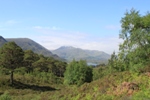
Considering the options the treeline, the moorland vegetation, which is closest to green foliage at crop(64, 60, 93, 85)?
the moorland vegetation

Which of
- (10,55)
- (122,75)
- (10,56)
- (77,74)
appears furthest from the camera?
(77,74)

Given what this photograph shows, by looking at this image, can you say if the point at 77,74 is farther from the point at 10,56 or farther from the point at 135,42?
the point at 135,42

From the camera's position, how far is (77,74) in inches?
2532

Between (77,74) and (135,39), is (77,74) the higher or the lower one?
the lower one

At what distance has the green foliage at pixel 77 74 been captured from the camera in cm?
6341

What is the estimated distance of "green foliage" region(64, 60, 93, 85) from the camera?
6341cm

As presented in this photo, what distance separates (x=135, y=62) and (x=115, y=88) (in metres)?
9.27

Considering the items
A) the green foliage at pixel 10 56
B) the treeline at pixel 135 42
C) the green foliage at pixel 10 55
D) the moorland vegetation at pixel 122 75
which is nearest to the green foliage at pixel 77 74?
the moorland vegetation at pixel 122 75

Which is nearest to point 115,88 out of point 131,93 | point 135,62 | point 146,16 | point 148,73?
point 131,93

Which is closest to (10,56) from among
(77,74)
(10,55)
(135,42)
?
(10,55)

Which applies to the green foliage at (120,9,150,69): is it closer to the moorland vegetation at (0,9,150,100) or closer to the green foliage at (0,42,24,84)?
the moorland vegetation at (0,9,150,100)

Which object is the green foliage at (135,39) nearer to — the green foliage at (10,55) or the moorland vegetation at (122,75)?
the moorland vegetation at (122,75)

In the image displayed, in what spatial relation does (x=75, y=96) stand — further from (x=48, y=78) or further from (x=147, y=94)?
(x=48, y=78)

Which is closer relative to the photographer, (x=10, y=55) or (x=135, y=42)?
(x=135, y=42)
